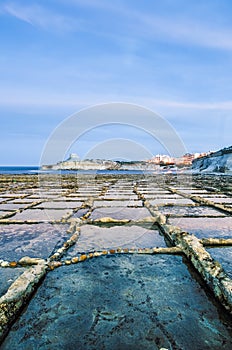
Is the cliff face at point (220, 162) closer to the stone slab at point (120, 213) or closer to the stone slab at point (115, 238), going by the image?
the stone slab at point (120, 213)

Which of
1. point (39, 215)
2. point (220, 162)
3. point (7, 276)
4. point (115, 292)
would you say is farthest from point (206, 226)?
point (220, 162)

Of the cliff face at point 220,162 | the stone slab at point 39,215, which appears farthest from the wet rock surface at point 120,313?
the cliff face at point 220,162

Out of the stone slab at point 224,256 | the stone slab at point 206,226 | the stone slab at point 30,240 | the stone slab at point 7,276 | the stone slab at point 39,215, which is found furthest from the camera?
the stone slab at point 39,215

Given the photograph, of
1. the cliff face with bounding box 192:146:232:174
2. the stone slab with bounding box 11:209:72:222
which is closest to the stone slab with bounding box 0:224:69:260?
the stone slab with bounding box 11:209:72:222

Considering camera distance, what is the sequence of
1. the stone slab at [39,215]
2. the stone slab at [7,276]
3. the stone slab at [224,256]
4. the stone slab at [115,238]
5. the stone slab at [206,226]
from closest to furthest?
the stone slab at [7,276] < the stone slab at [224,256] < the stone slab at [115,238] < the stone slab at [206,226] < the stone slab at [39,215]

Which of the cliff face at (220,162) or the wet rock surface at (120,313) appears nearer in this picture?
the wet rock surface at (120,313)

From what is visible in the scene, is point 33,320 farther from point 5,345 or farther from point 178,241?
point 178,241

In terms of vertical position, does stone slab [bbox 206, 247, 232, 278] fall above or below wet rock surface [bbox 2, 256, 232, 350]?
above

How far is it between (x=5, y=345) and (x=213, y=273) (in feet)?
4.05

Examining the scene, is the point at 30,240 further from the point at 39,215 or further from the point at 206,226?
the point at 206,226

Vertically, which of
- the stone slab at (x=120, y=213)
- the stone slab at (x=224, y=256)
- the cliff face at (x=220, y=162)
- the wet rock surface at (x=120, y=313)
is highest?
the cliff face at (x=220, y=162)

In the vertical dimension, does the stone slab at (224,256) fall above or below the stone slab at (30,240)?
above

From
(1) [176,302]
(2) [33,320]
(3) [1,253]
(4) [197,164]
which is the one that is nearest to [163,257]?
(1) [176,302]

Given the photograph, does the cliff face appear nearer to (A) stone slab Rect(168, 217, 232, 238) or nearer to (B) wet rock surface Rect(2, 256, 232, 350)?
(A) stone slab Rect(168, 217, 232, 238)
